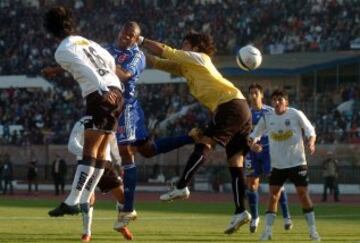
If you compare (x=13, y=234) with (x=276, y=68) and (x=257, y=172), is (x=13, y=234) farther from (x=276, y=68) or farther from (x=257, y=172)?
(x=276, y=68)

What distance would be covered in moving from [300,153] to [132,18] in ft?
139

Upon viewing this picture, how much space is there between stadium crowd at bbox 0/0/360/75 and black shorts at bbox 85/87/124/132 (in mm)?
37787

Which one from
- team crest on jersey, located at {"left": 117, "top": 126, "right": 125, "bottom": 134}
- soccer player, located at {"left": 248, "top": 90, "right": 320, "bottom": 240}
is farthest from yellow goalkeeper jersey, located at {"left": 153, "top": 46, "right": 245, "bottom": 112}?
soccer player, located at {"left": 248, "top": 90, "right": 320, "bottom": 240}

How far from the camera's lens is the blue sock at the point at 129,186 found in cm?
1573

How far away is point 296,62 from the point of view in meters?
51.6

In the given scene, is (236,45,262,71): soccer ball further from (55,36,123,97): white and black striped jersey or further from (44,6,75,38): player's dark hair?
(44,6,75,38): player's dark hair

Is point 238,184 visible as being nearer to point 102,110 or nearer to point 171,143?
point 171,143

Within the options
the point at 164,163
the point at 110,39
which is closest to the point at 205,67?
the point at 164,163

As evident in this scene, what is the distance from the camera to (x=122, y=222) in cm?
1549

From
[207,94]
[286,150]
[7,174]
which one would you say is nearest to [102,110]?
[207,94]

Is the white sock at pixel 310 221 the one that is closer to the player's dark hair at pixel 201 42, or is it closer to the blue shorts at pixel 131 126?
the blue shorts at pixel 131 126

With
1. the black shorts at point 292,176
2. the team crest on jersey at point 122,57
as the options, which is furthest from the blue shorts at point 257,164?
the team crest on jersey at point 122,57

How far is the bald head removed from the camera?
15.4 metres

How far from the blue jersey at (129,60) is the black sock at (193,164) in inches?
50.6
